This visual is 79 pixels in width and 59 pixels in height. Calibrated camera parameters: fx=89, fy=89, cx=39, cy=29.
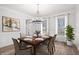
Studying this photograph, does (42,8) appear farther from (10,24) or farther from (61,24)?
(10,24)

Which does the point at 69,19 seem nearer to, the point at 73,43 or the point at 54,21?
the point at 54,21

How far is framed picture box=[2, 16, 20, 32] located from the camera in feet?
5.32

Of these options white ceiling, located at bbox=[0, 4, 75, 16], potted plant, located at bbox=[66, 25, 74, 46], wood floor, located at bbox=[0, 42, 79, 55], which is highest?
white ceiling, located at bbox=[0, 4, 75, 16]

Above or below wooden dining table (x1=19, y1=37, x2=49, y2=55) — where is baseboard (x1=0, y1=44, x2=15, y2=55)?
below

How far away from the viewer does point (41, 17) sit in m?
1.69

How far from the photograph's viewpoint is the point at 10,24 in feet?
5.45

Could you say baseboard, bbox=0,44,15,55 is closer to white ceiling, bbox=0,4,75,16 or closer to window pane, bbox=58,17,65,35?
white ceiling, bbox=0,4,75,16

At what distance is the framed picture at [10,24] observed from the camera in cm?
162

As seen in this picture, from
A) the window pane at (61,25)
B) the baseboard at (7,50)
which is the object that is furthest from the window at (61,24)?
the baseboard at (7,50)

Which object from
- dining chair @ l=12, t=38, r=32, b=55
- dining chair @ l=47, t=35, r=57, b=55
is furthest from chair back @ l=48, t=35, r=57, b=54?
dining chair @ l=12, t=38, r=32, b=55
